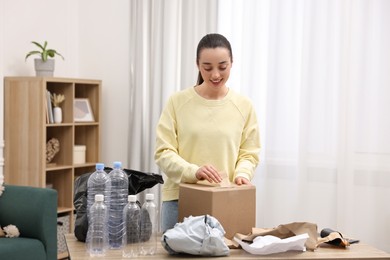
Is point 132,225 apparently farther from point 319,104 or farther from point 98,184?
point 319,104

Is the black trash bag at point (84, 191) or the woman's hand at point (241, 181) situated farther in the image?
the woman's hand at point (241, 181)

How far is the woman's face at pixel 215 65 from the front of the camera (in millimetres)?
2623

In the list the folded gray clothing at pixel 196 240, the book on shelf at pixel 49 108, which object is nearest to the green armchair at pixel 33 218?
the book on shelf at pixel 49 108

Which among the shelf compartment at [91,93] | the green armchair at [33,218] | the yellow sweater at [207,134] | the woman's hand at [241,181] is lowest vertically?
the green armchair at [33,218]

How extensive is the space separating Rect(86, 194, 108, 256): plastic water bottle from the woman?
0.46 metres

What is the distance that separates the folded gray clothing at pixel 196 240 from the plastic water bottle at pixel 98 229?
0.21m

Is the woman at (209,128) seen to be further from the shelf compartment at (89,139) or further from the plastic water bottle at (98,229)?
the shelf compartment at (89,139)

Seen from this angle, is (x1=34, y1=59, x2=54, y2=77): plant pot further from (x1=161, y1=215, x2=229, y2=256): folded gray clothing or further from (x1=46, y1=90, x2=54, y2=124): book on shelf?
(x1=161, y1=215, x2=229, y2=256): folded gray clothing

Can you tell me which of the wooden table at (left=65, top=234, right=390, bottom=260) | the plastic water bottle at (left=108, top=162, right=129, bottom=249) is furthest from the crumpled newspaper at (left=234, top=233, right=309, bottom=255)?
the plastic water bottle at (left=108, top=162, right=129, bottom=249)

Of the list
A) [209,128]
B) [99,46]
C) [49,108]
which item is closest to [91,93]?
[99,46]

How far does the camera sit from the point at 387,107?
395 centimetres

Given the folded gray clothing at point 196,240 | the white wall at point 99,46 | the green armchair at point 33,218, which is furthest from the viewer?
the white wall at point 99,46

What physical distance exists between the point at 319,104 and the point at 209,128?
163cm

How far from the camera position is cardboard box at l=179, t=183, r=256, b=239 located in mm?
2346
